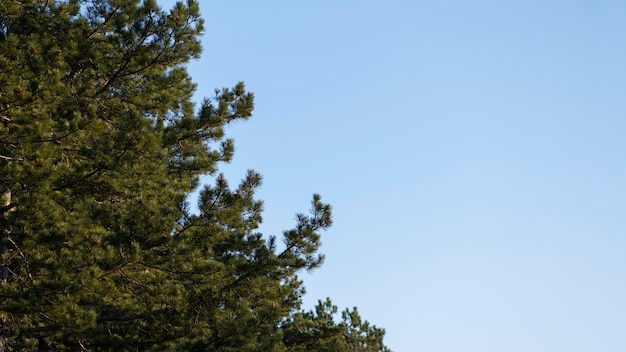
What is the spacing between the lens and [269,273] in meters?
13.3

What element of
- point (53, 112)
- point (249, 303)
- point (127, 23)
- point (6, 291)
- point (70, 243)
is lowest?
point (6, 291)

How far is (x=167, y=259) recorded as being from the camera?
39.9 feet

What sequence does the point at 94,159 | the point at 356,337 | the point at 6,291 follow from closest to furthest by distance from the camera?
the point at 6,291 → the point at 94,159 → the point at 356,337

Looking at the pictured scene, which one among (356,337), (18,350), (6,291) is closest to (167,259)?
(6,291)

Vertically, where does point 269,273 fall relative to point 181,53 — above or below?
below

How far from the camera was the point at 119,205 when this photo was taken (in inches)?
496

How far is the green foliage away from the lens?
10758 mm

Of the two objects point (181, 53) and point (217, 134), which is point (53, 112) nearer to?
point (181, 53)

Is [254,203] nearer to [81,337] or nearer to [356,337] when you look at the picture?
[81,337]

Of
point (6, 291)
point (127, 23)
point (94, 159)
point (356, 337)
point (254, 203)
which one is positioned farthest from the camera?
point (356, 337)

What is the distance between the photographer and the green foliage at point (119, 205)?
1076 cm

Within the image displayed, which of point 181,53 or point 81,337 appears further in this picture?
point 181,53

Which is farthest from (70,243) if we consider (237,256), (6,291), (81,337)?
(237,256)

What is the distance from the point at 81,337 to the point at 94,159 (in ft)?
9.48
